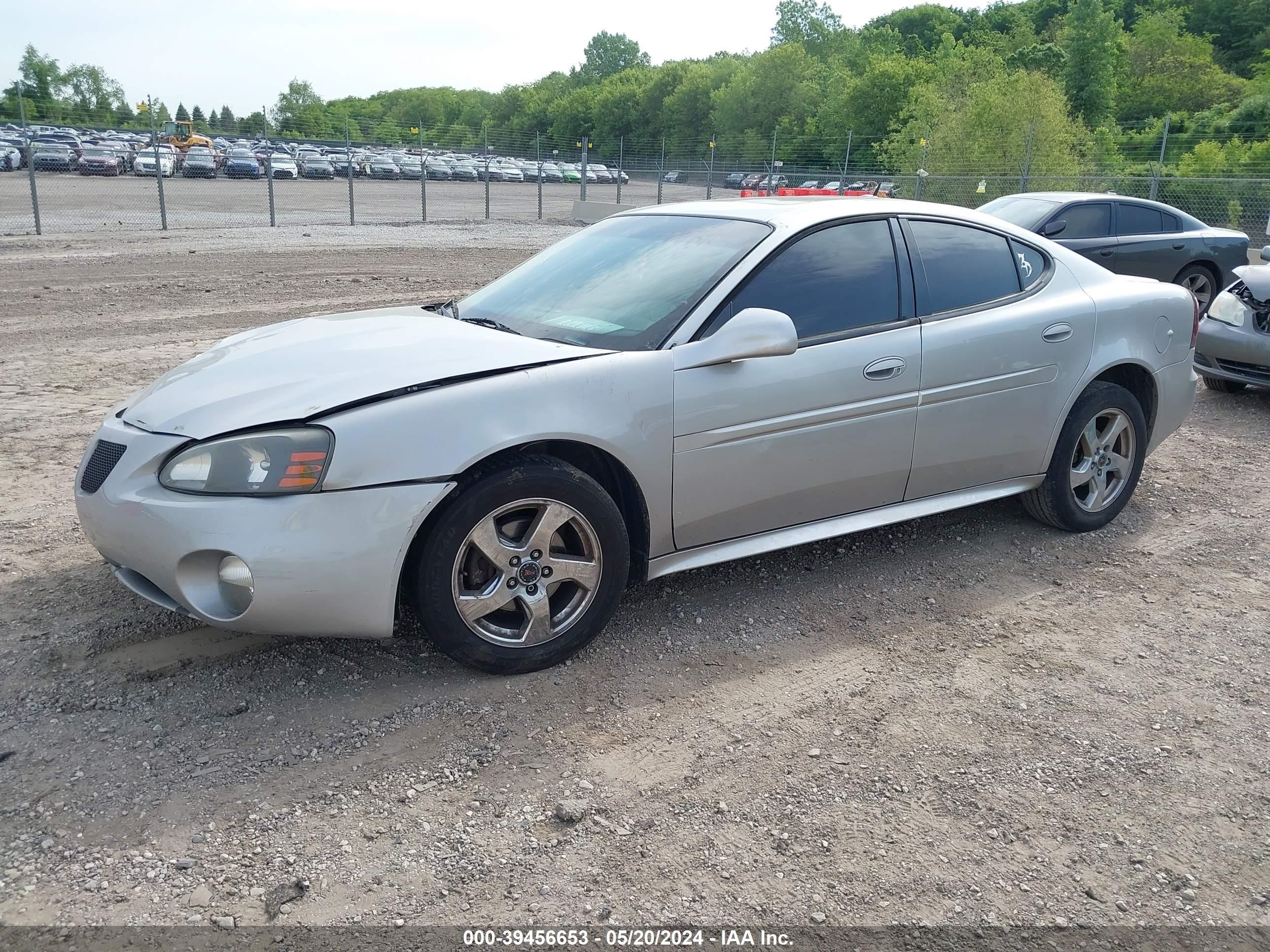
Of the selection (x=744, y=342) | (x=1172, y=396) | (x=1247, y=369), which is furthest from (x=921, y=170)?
(x=744, y=342)

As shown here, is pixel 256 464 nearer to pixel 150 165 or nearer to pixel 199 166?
pixel 199 166

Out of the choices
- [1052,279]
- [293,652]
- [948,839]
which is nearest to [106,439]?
[293,652]

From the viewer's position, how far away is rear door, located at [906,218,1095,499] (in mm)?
4176

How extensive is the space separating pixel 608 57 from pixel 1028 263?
175m

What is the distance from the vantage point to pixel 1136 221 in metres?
10.8

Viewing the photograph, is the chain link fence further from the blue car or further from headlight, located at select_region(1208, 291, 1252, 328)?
headlight, located at select_region(1208, 291, 1252, 328)

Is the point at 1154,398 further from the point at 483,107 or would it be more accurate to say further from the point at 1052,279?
the point at 483,107

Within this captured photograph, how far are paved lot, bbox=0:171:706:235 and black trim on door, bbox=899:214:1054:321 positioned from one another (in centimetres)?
1941

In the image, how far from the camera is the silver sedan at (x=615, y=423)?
3049 mm

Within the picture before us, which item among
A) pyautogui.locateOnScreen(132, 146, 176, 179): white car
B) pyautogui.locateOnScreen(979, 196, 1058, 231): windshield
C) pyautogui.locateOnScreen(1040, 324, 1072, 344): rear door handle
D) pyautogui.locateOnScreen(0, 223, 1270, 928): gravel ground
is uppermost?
pyautogui.locateOnScreen(132, 146, 176, 179): white car

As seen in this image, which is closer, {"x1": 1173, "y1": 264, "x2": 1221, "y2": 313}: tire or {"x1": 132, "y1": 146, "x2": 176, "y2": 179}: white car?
{"x1": 1173, "y1": 264, "x2": 1221, "y2": 313}: tire

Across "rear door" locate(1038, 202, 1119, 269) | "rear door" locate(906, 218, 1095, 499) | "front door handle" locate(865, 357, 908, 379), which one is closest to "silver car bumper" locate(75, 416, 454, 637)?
"front door handle" locate(865, 357, 908, 379)

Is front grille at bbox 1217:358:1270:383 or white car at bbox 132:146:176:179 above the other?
white car at bbox 132:146:176:179

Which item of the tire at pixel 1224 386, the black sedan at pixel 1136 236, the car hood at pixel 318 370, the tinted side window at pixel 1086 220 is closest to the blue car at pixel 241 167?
the black sedan at pixel 1136 236
